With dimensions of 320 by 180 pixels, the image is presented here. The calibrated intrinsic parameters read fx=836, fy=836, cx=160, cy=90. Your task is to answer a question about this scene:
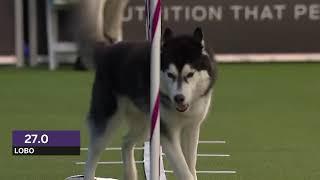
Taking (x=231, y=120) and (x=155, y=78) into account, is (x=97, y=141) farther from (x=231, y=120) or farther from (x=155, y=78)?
(x=231, y=120)

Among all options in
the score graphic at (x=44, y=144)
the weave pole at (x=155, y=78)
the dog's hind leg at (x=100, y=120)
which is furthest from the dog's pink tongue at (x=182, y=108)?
the score graphic at (x=44, y=144)

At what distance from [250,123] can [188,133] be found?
13.0 ft

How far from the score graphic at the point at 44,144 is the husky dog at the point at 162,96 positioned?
105 cm

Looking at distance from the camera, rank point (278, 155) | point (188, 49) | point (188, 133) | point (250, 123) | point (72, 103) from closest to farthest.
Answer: point (188, 49) < point (188, 133) < point (278, 155) < point (250, 123) < point (72, 103)

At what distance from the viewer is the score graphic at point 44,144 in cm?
700

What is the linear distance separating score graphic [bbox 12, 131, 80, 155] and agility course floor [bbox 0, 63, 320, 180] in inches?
3.9

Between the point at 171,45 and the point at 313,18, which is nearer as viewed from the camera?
the point at 171,45

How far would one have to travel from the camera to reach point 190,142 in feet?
18.2

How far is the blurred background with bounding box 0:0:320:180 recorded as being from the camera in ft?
23.1

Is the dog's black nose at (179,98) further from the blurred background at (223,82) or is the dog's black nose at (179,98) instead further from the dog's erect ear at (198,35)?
the blurred background at (223,82)

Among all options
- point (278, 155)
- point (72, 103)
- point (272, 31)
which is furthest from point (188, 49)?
point (272, 31)

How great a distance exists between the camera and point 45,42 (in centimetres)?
1762

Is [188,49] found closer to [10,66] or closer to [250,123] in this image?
[250,123]

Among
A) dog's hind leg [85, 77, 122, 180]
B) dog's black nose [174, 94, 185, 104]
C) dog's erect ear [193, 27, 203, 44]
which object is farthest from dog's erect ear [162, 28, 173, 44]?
dog's hind leg [85, 77, 122, 180]
